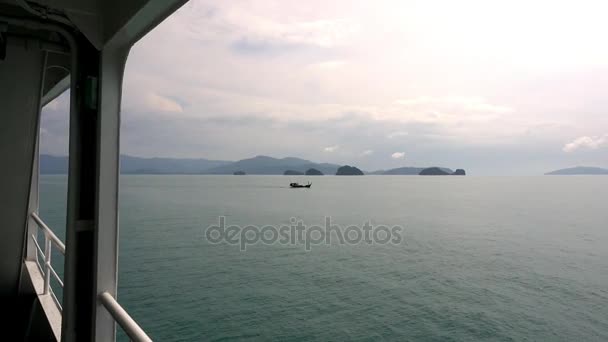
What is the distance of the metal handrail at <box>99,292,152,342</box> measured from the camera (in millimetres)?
947

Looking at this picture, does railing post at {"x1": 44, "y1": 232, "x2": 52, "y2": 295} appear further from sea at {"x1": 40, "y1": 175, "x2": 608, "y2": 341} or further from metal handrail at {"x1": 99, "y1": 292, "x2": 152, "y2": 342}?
sea at {"x1": 40, "y1": 175, "x2": 608, "y2": 341}

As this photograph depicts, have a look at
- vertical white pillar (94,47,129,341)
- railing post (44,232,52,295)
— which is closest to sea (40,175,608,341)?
railing post (44,232,52,295)

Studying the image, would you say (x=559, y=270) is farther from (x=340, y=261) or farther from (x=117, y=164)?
(x=117, y=164)

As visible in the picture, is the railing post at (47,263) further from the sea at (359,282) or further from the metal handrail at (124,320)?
the sea at (359,282)

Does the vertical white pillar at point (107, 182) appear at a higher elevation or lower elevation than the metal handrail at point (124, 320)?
higher

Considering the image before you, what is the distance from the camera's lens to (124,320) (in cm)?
113

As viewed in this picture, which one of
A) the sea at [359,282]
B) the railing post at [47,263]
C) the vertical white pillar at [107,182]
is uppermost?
the vertical white pillar at [107,182]

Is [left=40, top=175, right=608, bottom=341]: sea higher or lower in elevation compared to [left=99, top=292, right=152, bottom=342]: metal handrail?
lower

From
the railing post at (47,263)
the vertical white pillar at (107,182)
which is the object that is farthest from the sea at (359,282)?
the vertical white pillar at (107,182)

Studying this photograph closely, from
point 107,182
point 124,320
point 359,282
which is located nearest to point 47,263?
point 107,182

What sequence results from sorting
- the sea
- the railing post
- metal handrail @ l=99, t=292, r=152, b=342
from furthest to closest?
1. the sea
2. the railing post
3. metal handrail @ l=99, t=292, r=152, b=342

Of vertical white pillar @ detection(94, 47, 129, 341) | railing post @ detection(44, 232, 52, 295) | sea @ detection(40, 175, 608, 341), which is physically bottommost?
sea @ detection(40, 175, 608, 341)

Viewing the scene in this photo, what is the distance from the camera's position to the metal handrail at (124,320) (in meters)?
0.95

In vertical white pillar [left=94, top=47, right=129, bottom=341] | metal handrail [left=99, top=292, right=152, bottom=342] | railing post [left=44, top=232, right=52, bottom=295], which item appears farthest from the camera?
railing post [left=44, top=232, right=52, bottom=295]
